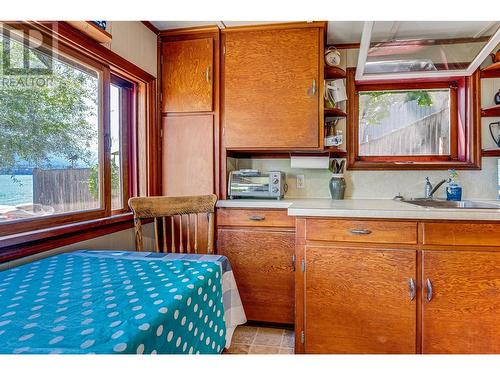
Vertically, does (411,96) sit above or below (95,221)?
above

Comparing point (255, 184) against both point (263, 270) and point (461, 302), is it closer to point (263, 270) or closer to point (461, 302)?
point (263, 270)

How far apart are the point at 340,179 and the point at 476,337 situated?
123 centimetres

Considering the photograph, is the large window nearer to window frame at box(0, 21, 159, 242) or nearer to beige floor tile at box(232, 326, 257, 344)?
window frame at box(0, 21, 159, 242)

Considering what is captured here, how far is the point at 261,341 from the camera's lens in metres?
1.86

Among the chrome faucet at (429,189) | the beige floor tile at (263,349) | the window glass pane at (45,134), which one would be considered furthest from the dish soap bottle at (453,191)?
the window glass pane at (45,134)

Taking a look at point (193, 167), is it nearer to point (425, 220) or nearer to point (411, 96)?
point (425, 220)

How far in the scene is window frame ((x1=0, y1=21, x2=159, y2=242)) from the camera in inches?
49.0

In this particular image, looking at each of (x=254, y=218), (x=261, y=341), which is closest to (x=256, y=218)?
(x=254, y=218)

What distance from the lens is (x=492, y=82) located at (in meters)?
2.14

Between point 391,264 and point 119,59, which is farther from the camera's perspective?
point 119,59

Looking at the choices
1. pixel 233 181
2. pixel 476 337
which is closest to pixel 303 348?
pixel 476 337

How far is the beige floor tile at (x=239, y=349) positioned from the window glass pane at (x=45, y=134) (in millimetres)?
1229

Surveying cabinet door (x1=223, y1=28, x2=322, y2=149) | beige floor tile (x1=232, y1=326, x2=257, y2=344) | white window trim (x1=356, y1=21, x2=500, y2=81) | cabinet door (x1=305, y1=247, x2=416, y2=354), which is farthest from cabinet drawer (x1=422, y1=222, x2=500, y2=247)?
beige floor tile (x1=232, y1=326, x2=257, y2=344)

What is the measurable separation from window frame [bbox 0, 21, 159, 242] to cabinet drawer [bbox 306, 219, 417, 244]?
1248 millimetres
